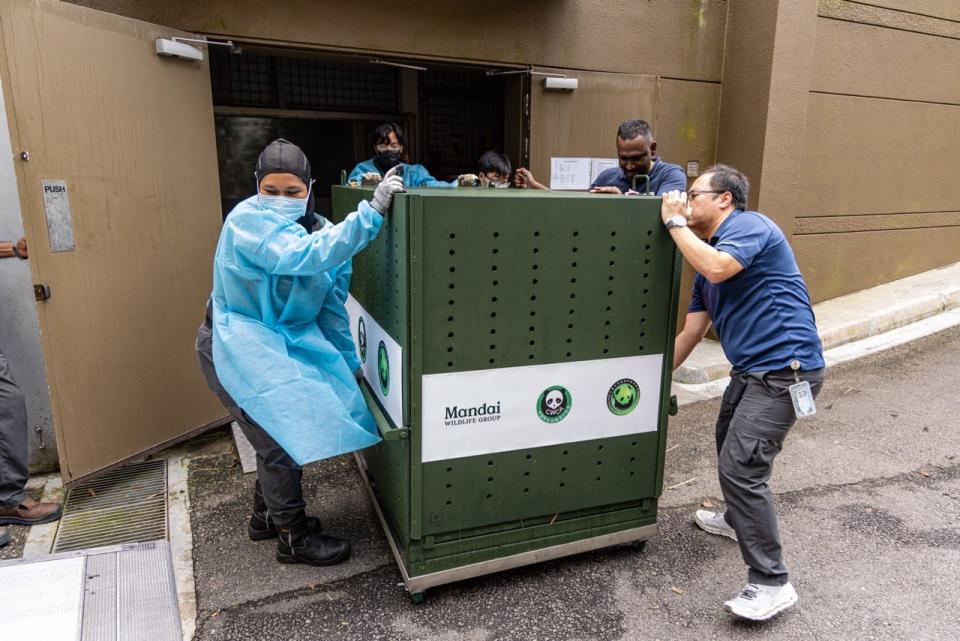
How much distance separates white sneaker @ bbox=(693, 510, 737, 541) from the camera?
3160mm

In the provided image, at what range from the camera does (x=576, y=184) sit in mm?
5285

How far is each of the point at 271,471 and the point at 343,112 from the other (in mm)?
4518

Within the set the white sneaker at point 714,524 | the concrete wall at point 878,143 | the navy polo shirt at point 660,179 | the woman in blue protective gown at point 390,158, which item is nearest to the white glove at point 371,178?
the woman in blue protective gown at point 390,158

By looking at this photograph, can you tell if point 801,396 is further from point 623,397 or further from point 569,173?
point 569,173

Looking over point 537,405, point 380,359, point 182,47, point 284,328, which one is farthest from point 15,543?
point 182,47

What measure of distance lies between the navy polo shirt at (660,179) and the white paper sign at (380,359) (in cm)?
168

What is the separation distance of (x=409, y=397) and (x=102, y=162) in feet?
7.61

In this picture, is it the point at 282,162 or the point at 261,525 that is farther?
the point at 261,525

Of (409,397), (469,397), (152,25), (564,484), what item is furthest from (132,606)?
(152,25)

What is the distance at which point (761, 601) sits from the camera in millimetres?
2545

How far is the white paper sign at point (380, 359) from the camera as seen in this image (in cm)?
254

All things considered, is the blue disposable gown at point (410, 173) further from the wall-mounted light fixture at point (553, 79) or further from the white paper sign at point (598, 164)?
the white paper sign at point (598, 164)

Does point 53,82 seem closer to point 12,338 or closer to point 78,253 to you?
point 78,253

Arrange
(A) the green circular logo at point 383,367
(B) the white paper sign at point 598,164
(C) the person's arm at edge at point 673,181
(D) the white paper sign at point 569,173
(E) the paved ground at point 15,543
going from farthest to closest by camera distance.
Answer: (B) the white paper sign at point 598,164
(D) the white paper sign at point 569,173
(C) the person's arm at edge at point 673,181
(E) the paved ground at point 15,543
(A) the green circular logo at point 383,367
